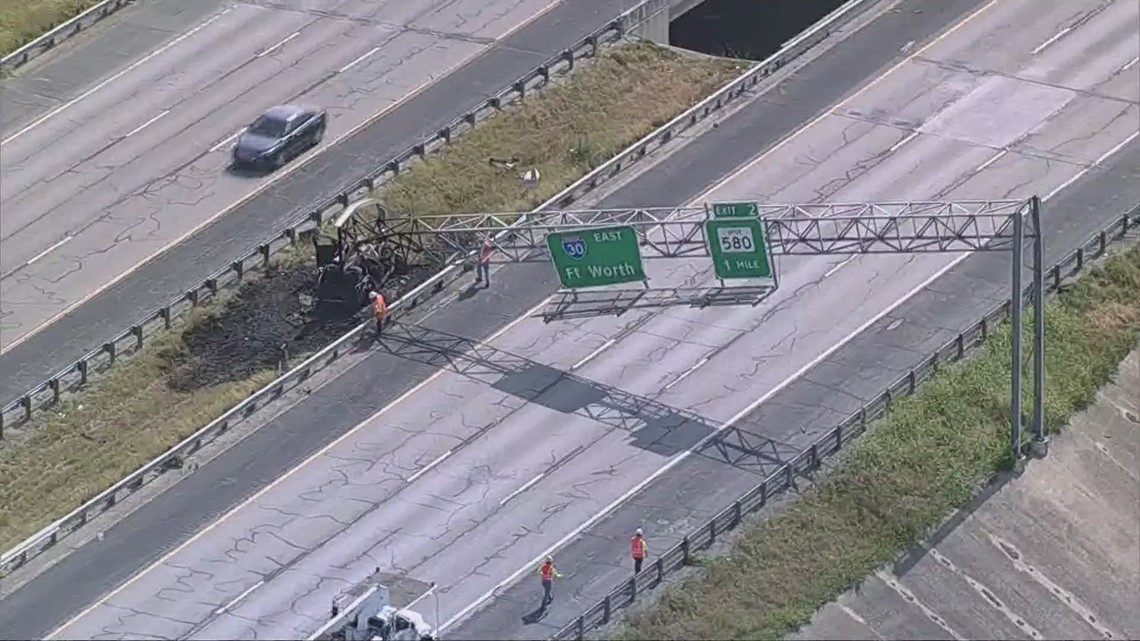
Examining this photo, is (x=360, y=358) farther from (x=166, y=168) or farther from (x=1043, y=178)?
(x=1043, y=178)

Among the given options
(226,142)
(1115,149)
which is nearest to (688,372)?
(1115,149)

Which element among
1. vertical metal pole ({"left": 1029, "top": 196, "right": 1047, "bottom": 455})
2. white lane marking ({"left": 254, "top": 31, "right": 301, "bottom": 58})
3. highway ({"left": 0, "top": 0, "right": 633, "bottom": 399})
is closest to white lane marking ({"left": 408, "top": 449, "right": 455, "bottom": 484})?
highway ({"left": 0, "top": 0, "right": 633, "bottom": 399})

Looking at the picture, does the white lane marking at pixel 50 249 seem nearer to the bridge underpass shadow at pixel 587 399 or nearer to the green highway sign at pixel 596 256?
the bridge underpass shadow at pixel 587 399

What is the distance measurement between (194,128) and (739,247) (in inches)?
798

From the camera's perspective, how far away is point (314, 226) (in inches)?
2721

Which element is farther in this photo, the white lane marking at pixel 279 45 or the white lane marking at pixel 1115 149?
the white lane marking at pixel 279 45

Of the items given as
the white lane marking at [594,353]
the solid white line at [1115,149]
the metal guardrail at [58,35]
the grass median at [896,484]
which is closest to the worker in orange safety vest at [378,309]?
the white lane marking at [594,353]

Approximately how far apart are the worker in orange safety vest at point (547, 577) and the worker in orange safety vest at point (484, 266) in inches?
496

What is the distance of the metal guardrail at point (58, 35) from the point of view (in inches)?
3051

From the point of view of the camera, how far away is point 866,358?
205 feet

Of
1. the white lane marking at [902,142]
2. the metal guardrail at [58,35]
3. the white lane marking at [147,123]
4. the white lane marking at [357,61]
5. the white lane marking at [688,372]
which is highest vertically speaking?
the metal guardrail at [58,35]

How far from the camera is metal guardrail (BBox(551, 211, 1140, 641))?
180 feet

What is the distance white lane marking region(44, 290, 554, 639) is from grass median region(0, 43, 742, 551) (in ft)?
10.8

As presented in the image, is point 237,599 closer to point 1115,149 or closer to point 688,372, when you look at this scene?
point 688,372
